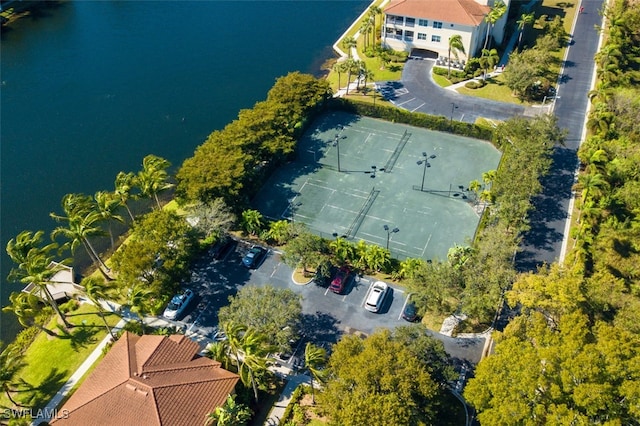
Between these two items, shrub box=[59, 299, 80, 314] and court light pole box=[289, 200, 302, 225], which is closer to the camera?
shrub box=[59, 299, 80, 314]

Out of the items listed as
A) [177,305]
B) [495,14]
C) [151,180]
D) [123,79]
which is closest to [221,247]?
[177,305]

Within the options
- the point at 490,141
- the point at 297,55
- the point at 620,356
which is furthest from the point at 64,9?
the point at 620,356

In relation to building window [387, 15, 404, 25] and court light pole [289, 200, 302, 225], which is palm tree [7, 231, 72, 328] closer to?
court light pole [289, 200, 302, 225]

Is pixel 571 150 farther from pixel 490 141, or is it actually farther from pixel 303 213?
pixel 303 213

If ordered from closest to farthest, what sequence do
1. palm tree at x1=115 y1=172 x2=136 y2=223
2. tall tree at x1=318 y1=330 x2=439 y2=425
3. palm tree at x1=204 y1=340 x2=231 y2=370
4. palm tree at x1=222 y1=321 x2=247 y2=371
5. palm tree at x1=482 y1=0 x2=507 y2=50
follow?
1. tall tree at x1=318 y1=330 x2=439 y2=425
2. palm tree at x1=222 y1=321 x2=247 y2=371
3. palm tree at x1=204 y1=340 x2=231 y2=370
4. palm tree at x1=115 y1=172 x2=136 y2=223
5. palm tree at x1=482 y1=0 x2=507 y2=50

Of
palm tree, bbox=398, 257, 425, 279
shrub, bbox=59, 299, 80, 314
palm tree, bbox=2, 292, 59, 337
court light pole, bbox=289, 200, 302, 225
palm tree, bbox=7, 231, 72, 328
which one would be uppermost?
palm tree, bbox=7, 231, 72, 328

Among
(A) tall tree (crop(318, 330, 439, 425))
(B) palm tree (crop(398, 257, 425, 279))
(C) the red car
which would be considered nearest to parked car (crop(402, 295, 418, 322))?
(B) palm tree (crop(398, 257, 425, 279))
